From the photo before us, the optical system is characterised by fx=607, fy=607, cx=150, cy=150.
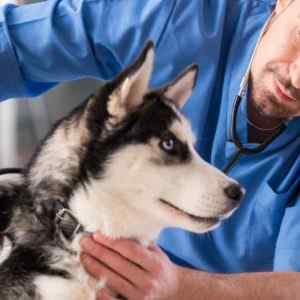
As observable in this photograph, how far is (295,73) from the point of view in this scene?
1.03 meters

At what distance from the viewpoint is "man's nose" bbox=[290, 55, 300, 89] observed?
1.03 m

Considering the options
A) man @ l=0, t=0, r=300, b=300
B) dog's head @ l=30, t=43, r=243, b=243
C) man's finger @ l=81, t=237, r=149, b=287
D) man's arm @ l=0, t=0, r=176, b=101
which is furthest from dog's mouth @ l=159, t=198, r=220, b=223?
man's arm @ l=0, t=0, r=176, b=101

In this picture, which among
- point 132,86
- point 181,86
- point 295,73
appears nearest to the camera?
point 132,86

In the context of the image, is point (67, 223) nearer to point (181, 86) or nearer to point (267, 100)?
point (181, 86)

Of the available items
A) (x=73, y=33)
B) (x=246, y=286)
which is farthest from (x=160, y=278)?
(x=73, y=33)

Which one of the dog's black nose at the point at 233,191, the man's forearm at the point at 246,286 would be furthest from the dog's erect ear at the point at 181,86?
the man's forearm at the point at 246,286

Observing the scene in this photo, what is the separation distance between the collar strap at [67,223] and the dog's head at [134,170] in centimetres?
1

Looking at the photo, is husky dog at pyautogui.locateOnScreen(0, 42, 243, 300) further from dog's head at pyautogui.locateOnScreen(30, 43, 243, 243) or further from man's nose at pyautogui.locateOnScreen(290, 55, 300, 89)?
man's nose at pyautogui.locateOnScreen(290, 55, 300, 89)

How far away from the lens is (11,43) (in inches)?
44.7

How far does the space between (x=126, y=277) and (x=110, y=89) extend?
0.27 m

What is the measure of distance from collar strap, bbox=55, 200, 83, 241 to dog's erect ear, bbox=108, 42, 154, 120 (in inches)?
5.9

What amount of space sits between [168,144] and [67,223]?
178mm

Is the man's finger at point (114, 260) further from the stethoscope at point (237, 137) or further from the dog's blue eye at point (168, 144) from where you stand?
the stethoscope at point (237, 137)

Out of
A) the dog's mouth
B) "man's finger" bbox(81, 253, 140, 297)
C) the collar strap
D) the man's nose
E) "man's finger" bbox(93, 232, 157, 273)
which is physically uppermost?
the man's nose
